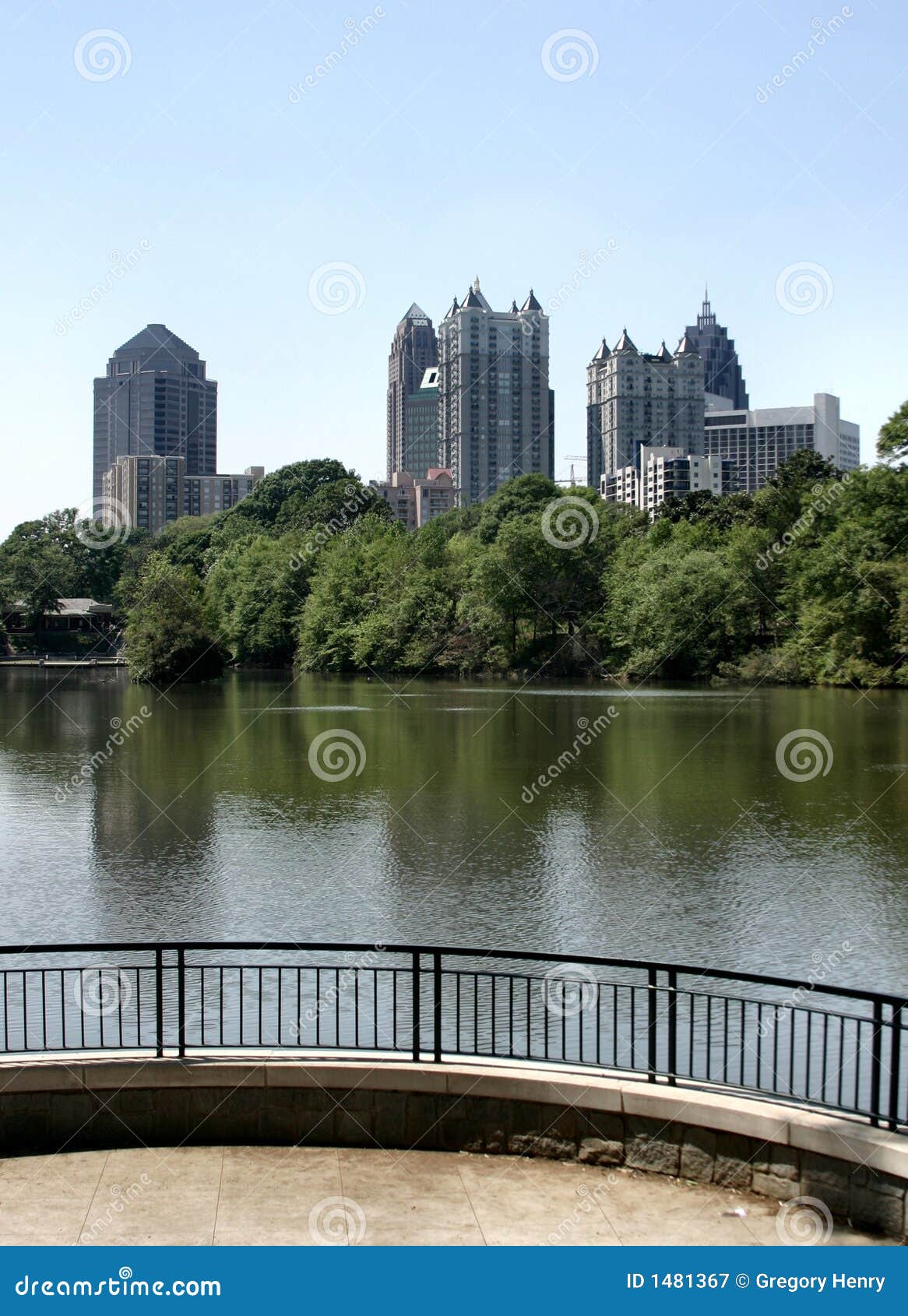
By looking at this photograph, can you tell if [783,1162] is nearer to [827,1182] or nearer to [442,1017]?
[827,1182]

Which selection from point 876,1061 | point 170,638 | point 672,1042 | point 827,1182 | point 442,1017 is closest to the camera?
point 827,1182

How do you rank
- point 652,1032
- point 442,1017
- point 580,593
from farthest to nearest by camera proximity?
point 580,593
point 442,1017
point 652,1032

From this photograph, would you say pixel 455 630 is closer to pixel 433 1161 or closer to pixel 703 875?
pixel 703 875

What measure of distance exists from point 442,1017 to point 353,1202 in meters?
5.47

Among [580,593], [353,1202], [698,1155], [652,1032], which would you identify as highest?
[580,593]

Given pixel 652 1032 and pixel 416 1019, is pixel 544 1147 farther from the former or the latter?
pixel 416 1019

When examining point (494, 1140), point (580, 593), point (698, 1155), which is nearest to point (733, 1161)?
point (698, 1155)

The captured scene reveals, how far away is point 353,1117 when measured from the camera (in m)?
8.14

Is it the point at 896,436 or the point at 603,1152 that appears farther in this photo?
the point at 896,436

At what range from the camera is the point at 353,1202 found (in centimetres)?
741

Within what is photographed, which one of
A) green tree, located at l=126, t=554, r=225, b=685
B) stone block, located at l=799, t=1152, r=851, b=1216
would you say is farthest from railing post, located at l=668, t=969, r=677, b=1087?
green tree, located at l=126, t=554, r=225, b=685

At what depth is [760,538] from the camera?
84188mm

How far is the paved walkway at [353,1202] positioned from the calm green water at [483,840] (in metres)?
7.91

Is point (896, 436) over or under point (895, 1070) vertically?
over
